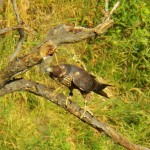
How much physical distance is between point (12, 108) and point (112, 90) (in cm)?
109

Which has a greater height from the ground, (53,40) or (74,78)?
(53,40)

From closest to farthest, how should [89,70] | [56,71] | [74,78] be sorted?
[56,71], [74,78], [89,70]

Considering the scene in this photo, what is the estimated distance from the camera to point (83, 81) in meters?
2.65

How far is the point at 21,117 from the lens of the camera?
4922 millimetres

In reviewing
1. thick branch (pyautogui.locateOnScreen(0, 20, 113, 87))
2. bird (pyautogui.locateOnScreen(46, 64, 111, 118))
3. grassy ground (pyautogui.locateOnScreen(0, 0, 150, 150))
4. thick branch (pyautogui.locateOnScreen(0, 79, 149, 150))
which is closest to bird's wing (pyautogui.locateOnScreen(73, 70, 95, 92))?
bird (pyautogui.locateOnScreen(46, 64, 111, 118))

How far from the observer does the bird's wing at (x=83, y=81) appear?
264 cm

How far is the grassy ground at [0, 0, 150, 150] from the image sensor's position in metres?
4.71

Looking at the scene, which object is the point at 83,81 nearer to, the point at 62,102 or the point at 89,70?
the point at 62,102

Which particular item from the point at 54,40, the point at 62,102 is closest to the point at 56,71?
the point at 62,102

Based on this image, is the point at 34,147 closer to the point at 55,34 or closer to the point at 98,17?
the point at 98,17

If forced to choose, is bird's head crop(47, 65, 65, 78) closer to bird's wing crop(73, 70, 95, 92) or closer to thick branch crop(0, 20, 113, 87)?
bird's wing crop(73, 70, 95, 92)

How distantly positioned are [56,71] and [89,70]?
9.75ft

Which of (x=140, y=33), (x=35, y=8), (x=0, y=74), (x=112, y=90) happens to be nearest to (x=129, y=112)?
(x=112, y=90)

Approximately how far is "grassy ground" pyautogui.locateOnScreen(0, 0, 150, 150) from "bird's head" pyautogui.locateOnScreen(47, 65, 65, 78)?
1976 millimetres
